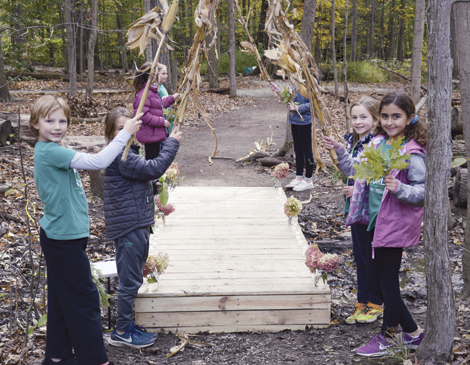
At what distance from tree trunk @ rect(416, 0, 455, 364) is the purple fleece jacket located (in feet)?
13.2

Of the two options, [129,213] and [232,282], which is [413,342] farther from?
[129,213]

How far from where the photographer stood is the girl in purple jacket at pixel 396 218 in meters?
2.85

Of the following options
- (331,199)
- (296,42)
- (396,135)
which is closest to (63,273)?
(296,42)

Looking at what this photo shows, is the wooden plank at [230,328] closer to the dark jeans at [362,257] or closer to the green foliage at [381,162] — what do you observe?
the dark jeans at [362,257]

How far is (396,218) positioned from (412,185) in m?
0.23

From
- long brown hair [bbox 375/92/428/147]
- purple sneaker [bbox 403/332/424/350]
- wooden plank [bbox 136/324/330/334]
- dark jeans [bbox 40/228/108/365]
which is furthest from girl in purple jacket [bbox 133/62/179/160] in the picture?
purple sneaker [bbox 403/332/424/350]

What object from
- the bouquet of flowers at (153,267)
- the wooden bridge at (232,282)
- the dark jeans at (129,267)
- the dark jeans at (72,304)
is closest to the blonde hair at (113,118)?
the dark jeans at (129,267)

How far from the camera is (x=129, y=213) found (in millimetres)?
3168

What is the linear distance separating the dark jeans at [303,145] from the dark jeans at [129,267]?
4.15 meters

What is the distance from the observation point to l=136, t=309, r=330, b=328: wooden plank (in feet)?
11.6

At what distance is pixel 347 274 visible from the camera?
4.67 meters

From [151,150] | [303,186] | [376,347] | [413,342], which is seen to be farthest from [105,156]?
[303,186]

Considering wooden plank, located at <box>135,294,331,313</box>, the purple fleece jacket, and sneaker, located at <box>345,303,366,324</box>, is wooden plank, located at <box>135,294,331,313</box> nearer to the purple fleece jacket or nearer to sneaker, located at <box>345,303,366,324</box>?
sneaker, located at <box>345,303,366,324</box>

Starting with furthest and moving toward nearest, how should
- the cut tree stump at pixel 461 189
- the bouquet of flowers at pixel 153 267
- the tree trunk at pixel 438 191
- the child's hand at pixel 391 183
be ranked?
the cut tree stump at pixel 461 189
the bouquet of flowers at pixel 153 267
the child's hand at pixel 391 183
the tree trunk at pixel 438 191
